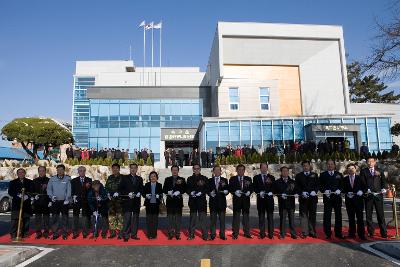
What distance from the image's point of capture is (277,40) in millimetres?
38469

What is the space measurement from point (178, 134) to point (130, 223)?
33.8 m

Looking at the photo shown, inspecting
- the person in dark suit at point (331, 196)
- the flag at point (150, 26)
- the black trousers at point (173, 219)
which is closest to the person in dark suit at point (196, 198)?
the black trousers at point (173, 219)

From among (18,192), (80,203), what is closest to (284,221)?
(80,203)

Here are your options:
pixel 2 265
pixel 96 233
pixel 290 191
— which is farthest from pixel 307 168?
pixel 2 265

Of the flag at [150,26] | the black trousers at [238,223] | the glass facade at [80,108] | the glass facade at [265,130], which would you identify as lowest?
the black trousers at [238,223]

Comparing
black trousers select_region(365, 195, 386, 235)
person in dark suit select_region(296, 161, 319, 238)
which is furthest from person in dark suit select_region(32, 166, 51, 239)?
black trousers select_region(365, 195, 386, 235)

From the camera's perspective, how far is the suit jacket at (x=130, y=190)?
9.27m

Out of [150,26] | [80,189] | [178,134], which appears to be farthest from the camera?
[150,26]

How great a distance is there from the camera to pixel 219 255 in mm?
7406

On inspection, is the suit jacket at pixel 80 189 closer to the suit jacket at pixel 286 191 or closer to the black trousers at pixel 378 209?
the suit jacket at pixel 286 191

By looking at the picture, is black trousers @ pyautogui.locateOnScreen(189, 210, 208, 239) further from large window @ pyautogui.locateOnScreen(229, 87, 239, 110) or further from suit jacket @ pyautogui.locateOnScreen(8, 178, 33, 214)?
large window @ pyautogui.locateOnScreen(229, 87, 239, 110)

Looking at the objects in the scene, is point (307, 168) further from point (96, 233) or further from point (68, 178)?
point (68, 178)

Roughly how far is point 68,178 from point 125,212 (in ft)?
6.46

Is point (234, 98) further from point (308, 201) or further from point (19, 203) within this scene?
point (19, 203)
